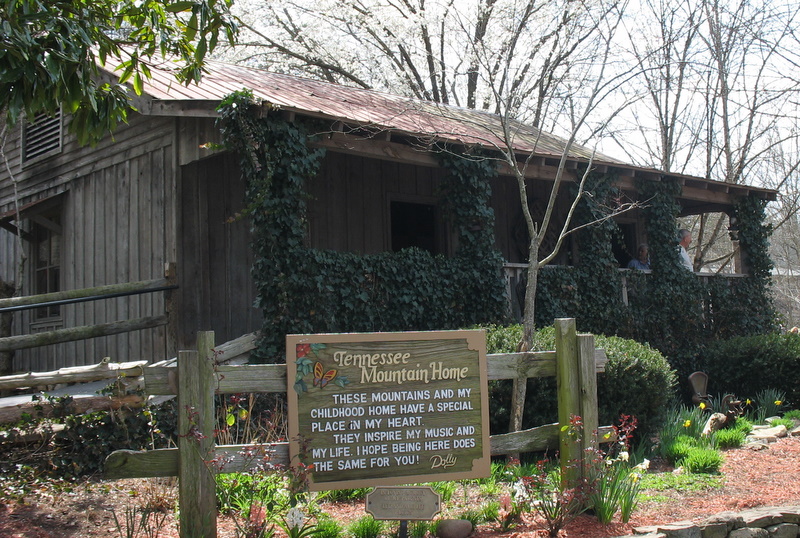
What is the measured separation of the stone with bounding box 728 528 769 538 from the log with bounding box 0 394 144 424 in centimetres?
465

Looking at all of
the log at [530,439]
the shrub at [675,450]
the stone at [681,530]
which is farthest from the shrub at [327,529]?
the shrub at [675,450]

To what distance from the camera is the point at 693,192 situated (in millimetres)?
13570

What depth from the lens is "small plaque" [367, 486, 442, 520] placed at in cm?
444

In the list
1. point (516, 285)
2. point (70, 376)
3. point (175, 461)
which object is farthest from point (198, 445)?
point (516, 285)

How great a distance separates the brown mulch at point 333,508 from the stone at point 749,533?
0.83ft

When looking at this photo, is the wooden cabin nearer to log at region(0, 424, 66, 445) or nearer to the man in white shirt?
the man in white shirt

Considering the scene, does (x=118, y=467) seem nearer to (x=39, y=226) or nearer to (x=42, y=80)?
(x=42, y=80)

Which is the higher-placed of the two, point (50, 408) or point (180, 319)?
point (180, 319)

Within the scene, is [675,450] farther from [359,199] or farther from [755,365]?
[359,199]

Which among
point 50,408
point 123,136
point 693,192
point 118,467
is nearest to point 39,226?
point 123,136

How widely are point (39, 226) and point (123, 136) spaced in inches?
118

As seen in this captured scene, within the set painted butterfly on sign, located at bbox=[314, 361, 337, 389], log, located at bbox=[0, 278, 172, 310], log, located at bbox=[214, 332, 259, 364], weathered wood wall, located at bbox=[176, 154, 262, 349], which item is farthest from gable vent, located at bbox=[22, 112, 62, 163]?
painted butterfly on sign, located at bbox=[314, 361, 337, 389]

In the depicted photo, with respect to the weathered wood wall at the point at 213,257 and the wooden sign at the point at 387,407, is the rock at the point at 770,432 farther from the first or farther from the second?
the weathered wood wall at the point at 213,257

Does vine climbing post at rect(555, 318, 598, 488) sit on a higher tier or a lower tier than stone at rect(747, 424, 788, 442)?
higher
